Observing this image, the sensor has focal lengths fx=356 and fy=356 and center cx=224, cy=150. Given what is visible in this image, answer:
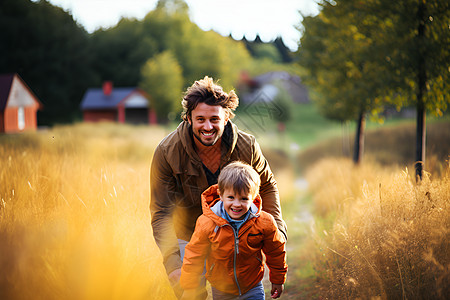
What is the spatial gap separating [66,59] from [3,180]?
2949 centimetres

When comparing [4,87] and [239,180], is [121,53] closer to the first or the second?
[4,87]

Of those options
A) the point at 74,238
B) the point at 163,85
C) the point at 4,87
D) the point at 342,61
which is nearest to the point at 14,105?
the point at 4,87

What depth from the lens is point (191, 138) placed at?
3.06m

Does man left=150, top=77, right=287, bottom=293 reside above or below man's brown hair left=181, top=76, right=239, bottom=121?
below

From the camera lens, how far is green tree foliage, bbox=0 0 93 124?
20828 mm

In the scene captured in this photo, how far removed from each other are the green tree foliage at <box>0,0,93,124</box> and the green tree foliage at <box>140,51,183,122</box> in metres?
6.51

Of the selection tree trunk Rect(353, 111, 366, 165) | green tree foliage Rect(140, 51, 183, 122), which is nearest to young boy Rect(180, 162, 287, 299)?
tree trunk Rect(353, 111, 366, 165)

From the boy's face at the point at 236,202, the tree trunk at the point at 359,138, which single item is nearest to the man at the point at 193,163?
the boy's face at the point at 236,202

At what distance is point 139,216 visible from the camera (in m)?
3.81

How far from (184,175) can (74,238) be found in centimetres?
100

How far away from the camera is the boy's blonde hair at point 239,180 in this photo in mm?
2477

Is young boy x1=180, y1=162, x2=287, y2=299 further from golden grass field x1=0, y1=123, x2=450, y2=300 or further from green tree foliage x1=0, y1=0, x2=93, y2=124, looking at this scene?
green tree foliage x1=0, y1=0, x2=93, y2=124

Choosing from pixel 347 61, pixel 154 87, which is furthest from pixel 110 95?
pixel 347 61

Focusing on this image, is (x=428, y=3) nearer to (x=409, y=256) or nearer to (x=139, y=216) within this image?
(x=409, y=256)
